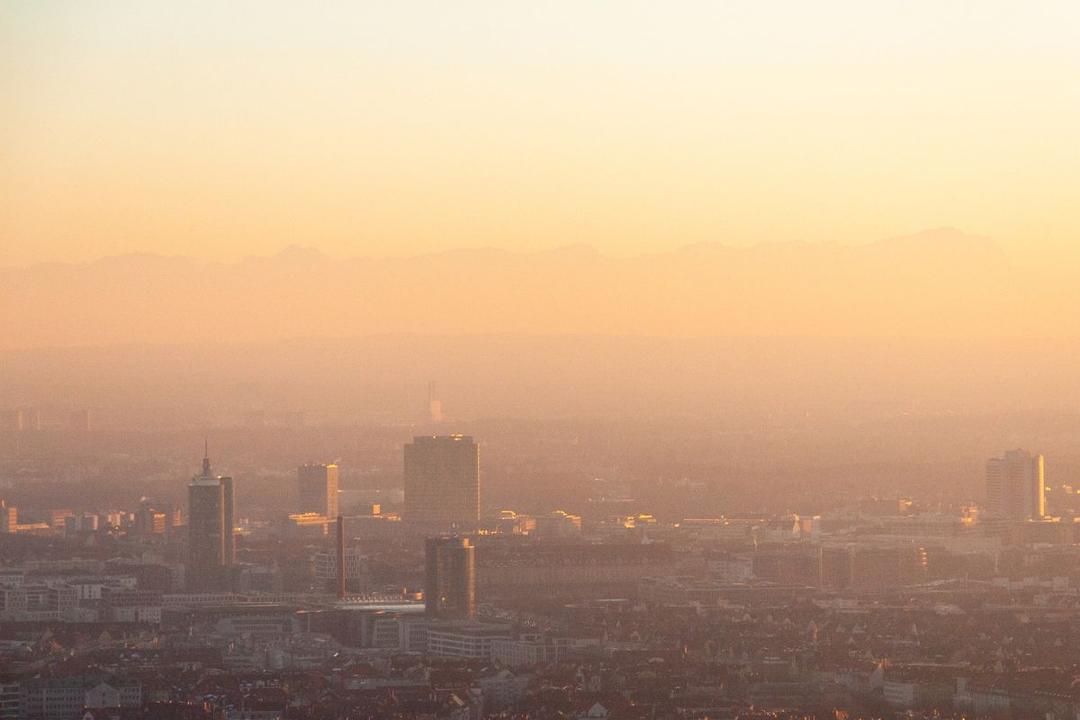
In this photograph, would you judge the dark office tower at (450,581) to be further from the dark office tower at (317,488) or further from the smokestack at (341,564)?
the dark office tower at (317,488)

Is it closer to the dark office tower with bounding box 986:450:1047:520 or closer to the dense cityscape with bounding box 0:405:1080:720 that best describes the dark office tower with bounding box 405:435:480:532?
the dense cityscape with bounding box 0:405:1080:720

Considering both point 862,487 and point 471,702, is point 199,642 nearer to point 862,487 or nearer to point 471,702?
point 471,702

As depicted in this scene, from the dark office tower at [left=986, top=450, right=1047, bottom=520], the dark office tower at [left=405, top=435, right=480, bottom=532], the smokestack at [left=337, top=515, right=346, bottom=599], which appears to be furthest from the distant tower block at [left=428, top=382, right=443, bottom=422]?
the smokestack at [left=337, top=515, right=346, bottom=599]

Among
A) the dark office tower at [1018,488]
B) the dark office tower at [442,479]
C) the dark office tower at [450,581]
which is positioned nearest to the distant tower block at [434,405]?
the dark office tower at [442,479]

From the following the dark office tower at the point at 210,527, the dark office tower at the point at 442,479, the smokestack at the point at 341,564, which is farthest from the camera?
the dark office tower at the point at 442,479

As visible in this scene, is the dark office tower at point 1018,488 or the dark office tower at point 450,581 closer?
the dark office tower at point 450,581

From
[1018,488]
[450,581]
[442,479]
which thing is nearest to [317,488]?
[442,479]

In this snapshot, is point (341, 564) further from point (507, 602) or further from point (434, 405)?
point (434, 405)
